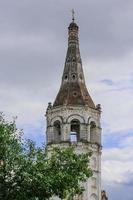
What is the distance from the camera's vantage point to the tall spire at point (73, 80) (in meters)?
83.1

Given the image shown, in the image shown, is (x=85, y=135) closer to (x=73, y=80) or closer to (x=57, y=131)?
(x=57, y=131)

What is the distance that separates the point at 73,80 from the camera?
8512 cm

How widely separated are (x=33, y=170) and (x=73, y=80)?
42.8 meters

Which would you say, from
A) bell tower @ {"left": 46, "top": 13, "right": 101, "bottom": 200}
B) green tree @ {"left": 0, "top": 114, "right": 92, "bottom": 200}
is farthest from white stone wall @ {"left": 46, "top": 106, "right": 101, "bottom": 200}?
green tree @ {"left": 0, "top": 114, "right": 92, "bottom": 200}

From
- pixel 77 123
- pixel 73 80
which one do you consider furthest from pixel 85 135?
pixel 73 80

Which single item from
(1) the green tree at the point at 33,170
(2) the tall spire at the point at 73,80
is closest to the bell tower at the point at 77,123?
(2) the tall spire at the point at 73,80

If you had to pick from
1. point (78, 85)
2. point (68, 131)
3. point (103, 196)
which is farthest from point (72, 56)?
point (103, 196)

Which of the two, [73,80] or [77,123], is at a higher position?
[73,80]

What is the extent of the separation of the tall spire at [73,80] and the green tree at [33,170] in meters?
38.2

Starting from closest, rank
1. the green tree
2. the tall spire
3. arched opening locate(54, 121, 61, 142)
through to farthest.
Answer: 1. the green tree
2. arched opening locate(54, 121, 61, 142)
3. the tall spire

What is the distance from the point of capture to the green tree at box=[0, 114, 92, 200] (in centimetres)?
4250

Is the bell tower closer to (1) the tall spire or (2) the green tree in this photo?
(1) the tall spire

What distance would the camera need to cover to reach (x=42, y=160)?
43.7 m

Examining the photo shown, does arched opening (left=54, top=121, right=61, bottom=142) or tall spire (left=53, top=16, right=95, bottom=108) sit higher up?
tall spire (left=53, top=16, right=95, bottom=108)
